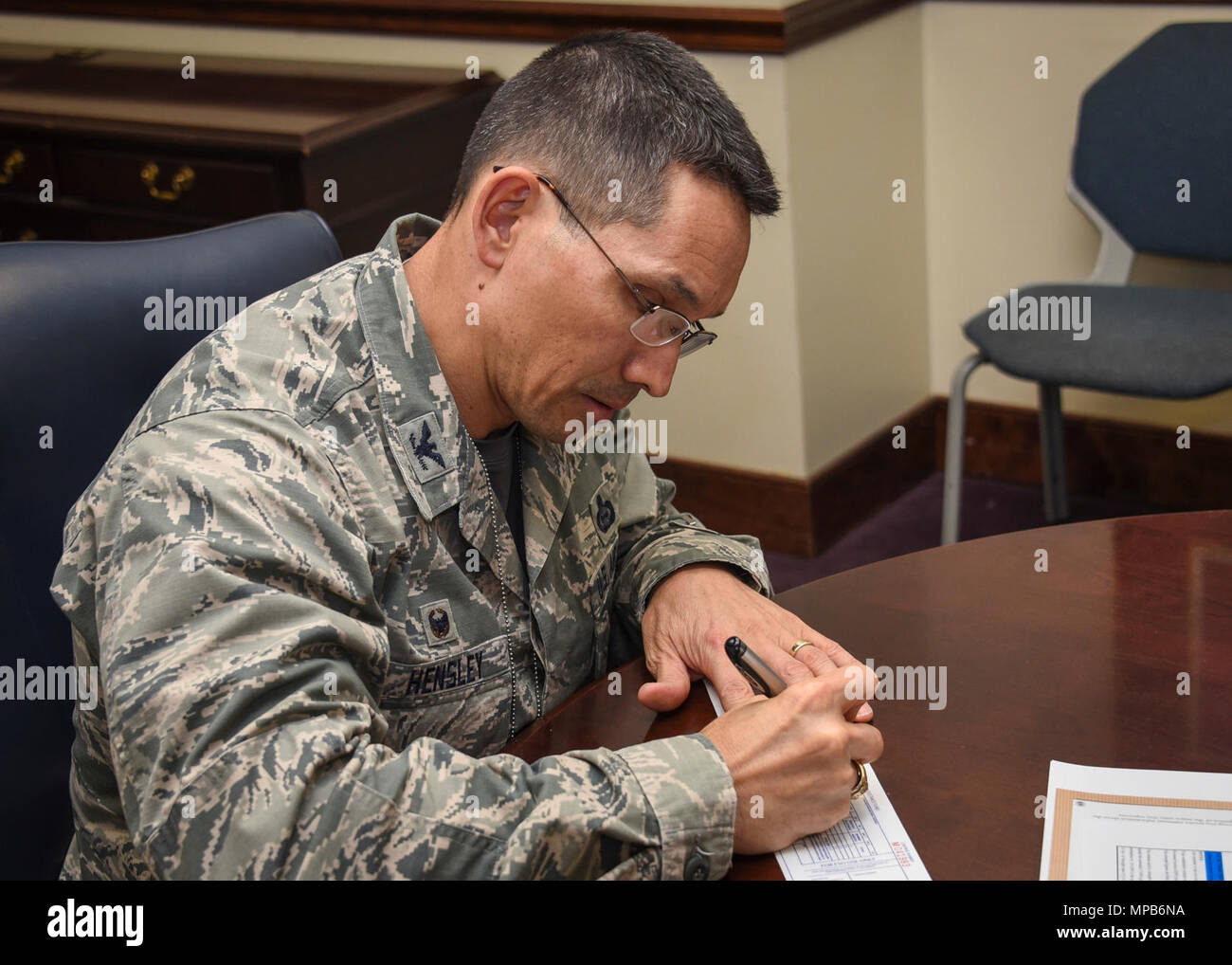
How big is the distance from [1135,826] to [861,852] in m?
0.19

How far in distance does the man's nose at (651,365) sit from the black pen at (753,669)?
0.23m

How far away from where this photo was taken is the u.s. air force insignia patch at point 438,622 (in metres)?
1.15

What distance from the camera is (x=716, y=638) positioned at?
1.20 meters

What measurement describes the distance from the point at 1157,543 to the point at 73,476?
3.44 feet

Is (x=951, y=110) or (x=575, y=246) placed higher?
(x=951, y=110)

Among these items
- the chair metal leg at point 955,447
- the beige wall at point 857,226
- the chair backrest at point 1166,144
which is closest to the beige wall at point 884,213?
the beige wall at point 857,226

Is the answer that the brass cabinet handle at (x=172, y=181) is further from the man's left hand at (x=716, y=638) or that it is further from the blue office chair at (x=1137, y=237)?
the man's left hand at (x=716, y=638)

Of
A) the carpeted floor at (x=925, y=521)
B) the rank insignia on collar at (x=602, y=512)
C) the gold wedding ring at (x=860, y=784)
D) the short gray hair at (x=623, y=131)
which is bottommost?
the carpeted floor at (x=925, y=521)

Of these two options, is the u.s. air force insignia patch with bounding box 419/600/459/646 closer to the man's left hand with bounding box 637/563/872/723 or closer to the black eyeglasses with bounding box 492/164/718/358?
the man's left hand with bounding box 637/563/872/723

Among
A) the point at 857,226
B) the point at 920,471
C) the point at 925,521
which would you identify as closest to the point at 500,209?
the point at 857,226

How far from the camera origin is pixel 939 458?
334 centimetres

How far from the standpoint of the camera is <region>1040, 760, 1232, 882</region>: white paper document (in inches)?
36.4
